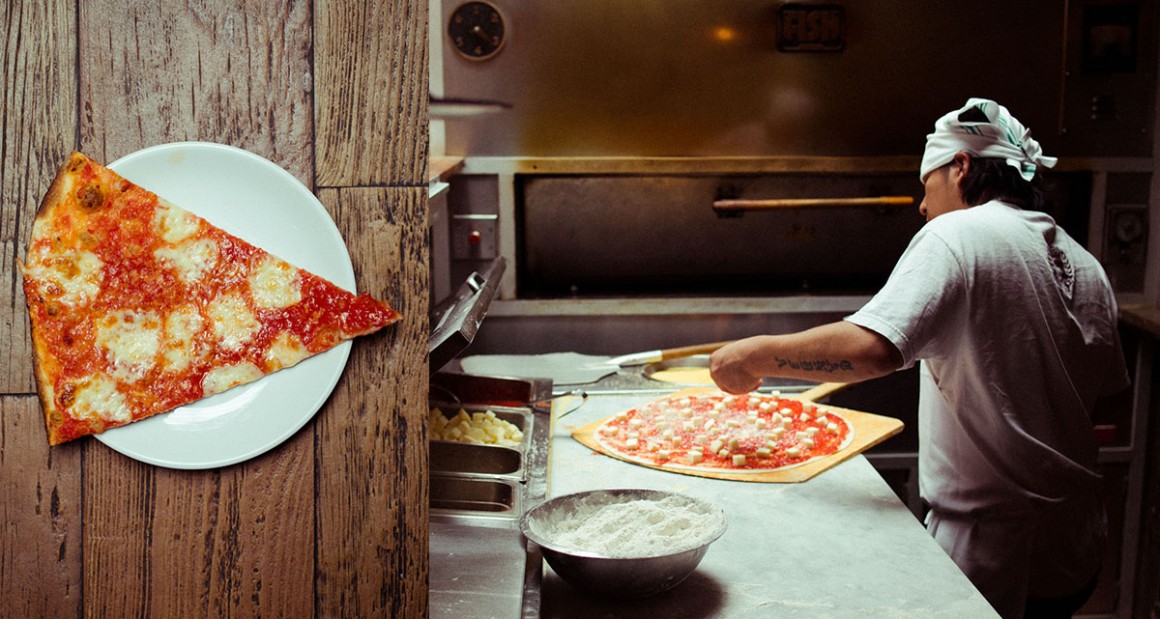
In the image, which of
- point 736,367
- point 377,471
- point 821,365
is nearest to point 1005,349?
point 821,365

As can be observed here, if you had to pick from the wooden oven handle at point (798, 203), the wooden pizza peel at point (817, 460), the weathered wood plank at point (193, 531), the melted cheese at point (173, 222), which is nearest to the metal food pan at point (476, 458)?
the wooden pizza peel at point (817, 460)

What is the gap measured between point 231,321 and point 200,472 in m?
0.20

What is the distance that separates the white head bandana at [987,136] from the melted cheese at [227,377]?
1.98 metres

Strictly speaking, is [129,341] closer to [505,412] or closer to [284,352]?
[284,352]

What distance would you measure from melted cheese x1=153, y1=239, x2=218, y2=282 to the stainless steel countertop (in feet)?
3.07

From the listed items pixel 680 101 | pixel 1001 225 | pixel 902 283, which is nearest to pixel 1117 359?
pixel 1001 225

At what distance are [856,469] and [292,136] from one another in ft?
6.30

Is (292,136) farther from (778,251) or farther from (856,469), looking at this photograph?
(778,251)

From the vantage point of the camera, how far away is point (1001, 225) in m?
2.45

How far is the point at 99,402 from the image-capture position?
4.15ft

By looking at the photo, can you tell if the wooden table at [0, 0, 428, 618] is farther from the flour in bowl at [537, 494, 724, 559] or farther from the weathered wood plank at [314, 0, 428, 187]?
the flour in bowl at [537, 494, 724, 559]

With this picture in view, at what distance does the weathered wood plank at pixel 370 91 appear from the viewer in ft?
4.11

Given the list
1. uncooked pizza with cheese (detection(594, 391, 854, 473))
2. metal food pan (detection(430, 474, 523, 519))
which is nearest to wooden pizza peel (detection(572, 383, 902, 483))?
uncooked pizza with cheese (detection(594, 391, 854, 473))

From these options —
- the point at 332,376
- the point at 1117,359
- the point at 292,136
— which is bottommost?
the point at 1117,359
